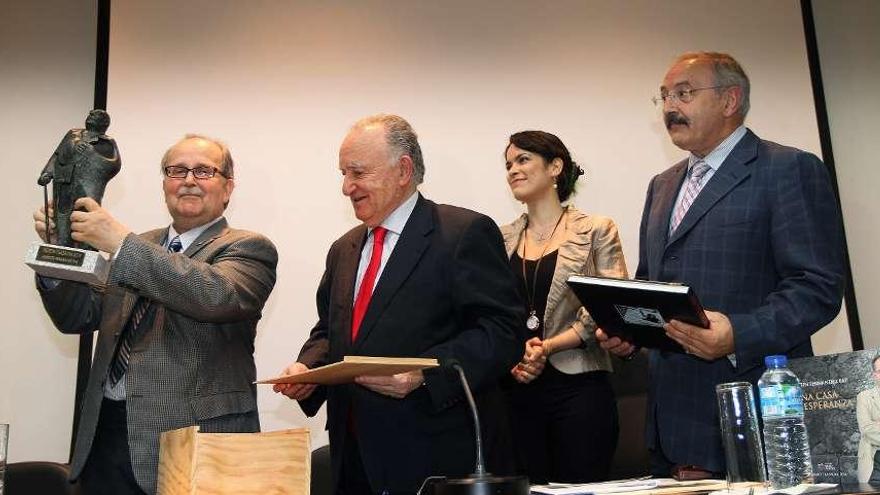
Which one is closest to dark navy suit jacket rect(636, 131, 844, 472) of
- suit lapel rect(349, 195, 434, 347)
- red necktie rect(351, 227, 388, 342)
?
suit lapel rect(349, 195, 434, 347)

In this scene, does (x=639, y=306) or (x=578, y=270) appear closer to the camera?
(x=639, y=306)

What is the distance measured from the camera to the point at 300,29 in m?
4.38

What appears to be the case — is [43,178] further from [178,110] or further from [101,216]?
[178,110]

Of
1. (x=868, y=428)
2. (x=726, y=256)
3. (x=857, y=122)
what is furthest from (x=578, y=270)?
(x=857, y=122)

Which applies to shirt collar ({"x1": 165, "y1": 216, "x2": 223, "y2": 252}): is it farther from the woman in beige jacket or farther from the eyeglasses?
the eyeglasses

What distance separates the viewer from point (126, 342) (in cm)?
250

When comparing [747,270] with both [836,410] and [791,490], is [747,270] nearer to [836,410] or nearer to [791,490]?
[836,410]

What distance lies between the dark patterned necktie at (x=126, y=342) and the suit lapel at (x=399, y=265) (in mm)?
644

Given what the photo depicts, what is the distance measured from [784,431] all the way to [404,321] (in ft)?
3.24

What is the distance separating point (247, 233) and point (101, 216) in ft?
1.61

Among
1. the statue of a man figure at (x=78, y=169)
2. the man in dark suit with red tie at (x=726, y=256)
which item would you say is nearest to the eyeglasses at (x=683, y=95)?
the man in dark suit with red tie at (x=726, y=256)

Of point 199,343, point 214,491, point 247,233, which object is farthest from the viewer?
point 247,233

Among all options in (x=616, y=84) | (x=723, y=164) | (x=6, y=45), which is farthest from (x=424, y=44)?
(x=723, y=164)

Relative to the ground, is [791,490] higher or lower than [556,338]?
lower
